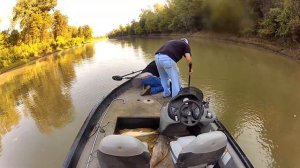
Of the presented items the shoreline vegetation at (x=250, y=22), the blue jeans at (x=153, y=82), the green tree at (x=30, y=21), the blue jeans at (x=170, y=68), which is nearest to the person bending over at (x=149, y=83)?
the blue jeans at (x=153, y=82)

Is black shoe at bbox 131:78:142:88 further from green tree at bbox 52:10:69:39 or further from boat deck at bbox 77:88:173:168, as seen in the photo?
green tree at bbox 52:10:69:39

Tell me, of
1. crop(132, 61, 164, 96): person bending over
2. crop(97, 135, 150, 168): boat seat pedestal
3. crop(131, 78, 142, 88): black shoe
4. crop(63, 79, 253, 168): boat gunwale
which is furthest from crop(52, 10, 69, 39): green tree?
crop(97, 135, 150, 168): boat seat pedestal

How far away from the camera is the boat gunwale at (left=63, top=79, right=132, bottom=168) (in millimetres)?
3501

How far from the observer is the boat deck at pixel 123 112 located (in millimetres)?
3609

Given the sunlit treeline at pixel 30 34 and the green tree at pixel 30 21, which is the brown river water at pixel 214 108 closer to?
the sunlit treeline at pixel 30 34

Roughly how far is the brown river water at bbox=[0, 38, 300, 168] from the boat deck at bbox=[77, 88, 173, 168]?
67.7 inches

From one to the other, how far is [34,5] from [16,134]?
98.9ft

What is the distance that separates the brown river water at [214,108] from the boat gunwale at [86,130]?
1.49 m

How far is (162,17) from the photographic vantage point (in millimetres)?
45156

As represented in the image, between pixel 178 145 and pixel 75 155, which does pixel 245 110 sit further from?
pixel 75 155

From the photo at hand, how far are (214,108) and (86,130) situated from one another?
14.1 ft

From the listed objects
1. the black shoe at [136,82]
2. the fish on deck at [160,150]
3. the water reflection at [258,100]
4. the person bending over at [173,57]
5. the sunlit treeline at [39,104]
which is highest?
→ the person bending over at [173,57]

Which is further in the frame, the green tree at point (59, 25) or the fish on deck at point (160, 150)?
the green tree at point (59, 25)

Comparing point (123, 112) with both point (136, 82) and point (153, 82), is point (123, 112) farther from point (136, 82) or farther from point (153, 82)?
point (136, 82)
